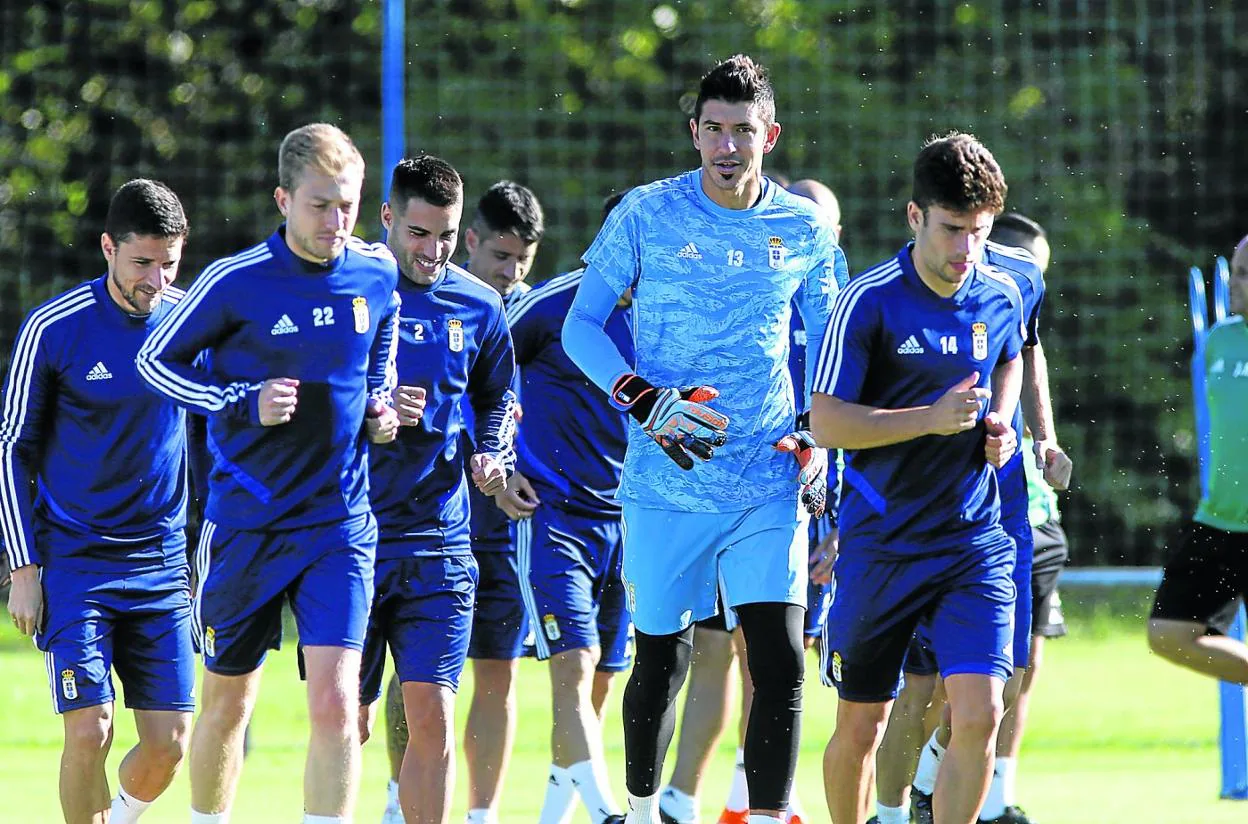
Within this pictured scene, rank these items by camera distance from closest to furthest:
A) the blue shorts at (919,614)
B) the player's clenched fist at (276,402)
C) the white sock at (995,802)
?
1. the player's clenched fist at (276,402)
2. the blue shorts at (919,614)
3. the white sock at (995,802)

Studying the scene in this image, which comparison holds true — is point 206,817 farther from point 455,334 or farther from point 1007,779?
point 1007,779

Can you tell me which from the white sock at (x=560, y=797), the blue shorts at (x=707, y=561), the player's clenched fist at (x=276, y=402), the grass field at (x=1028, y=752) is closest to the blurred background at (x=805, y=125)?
the grass field at (x=1028, y=752)

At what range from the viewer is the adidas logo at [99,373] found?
609 cm

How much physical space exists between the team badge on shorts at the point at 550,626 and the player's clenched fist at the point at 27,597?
183 cm

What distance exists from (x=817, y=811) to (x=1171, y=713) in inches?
177

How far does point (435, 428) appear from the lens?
20.5 feet

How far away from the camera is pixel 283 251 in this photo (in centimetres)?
553

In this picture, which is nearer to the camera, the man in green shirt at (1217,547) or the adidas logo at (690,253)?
the adidas logo at (690,253)

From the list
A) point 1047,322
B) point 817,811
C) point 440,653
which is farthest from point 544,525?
point 1047,322

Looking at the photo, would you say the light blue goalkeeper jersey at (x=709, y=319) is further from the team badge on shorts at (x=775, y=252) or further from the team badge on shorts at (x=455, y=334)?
the team badge on shorts at (x=455, y=334)

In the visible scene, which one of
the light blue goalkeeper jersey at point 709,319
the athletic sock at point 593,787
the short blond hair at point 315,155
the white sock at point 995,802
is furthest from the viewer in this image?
the white sock at point 995,802

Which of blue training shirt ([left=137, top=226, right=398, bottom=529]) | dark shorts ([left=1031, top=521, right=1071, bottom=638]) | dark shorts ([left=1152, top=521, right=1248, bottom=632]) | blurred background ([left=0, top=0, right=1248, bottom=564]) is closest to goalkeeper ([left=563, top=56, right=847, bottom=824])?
blue training shirt ([left=137, top=226, right=398, bottom=529])

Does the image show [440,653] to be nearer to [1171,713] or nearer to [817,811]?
[817,811]

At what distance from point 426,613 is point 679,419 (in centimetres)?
114
